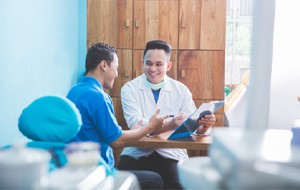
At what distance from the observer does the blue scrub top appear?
177 centimetres

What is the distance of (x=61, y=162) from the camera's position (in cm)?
105

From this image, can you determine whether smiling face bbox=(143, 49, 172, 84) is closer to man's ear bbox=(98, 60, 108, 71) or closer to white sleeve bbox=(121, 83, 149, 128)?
white sleeve bbox=(121, 83, 149, 128)

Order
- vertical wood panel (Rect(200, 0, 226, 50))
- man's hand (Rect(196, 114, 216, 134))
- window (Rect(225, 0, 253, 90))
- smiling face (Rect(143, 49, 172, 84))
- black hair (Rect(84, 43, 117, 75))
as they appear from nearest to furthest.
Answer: black hair (Rect(84, 43, 117, 75))
man's hand (Rect(196, 114, 216, 134))
smiling face (Rect(143, 49, 172, 84))
vertical wood panel (Rect(200, 0, 226, 50))
window (Rect(225, 0, 253, 90))

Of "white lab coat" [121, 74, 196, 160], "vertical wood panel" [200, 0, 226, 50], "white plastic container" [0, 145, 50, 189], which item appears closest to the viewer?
"white plastic container" [0, 145, 50, 189]

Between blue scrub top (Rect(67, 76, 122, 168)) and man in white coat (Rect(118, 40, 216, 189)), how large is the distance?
24.7 inches

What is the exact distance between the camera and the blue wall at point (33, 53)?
1851mm

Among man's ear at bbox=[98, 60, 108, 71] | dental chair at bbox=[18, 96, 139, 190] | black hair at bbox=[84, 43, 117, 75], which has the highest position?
black hair at bbox=[84, 43, 117, 75]

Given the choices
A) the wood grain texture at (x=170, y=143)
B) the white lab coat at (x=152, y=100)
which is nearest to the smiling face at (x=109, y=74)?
the wood grain texture at (x=170, y=143)

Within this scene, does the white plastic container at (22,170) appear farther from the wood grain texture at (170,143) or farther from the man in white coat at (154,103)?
the man in white coat at (154,103)

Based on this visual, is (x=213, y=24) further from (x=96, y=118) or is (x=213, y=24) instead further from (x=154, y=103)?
(x=96, y=118)

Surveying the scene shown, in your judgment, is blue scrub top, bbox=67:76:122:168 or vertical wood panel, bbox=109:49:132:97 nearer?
blue scrub top, bbox=67:76:122:168

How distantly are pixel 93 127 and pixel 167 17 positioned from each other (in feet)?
5.84

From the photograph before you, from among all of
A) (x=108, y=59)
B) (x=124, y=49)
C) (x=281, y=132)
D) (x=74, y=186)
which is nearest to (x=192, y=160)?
(x=281, y=132)

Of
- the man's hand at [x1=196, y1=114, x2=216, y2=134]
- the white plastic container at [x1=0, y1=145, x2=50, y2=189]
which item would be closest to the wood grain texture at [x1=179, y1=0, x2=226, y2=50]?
the man's hand at [x1=196, y1=114, x2=216, y2=134]
